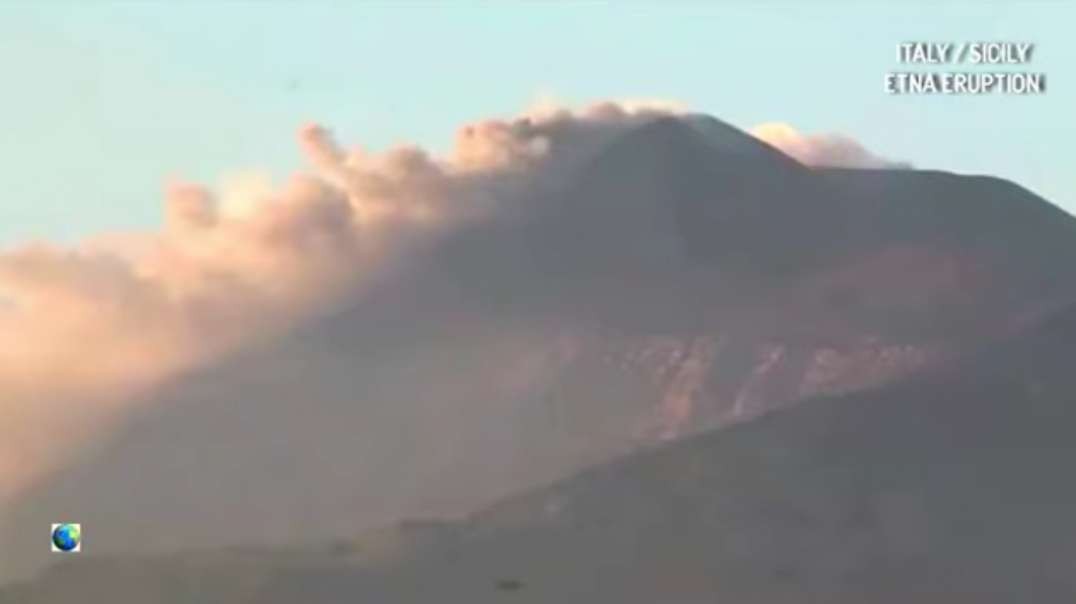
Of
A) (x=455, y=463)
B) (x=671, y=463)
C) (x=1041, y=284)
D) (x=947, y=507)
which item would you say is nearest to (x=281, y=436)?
(x=455, y=463)

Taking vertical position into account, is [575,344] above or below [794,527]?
above

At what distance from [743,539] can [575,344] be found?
1.40 metres

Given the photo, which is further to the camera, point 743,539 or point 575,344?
point 575,344

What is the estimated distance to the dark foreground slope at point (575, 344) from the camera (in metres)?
11.0

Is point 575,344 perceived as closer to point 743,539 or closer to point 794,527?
point 743,539

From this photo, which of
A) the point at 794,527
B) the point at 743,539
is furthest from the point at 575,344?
the point at 794,527

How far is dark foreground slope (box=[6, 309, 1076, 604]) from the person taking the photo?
10.9m

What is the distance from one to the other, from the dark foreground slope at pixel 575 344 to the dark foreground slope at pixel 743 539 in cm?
17

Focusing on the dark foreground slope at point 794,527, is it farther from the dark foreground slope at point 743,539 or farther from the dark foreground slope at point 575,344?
the dark foreground slope at point 575,344

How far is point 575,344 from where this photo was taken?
11273mm

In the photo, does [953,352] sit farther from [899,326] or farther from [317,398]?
[317,398]

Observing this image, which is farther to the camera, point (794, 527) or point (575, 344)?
point (575, 344)

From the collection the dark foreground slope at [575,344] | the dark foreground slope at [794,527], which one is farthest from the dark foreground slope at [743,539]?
the dark foreground slope at [575,344]

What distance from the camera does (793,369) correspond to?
1132 cm
